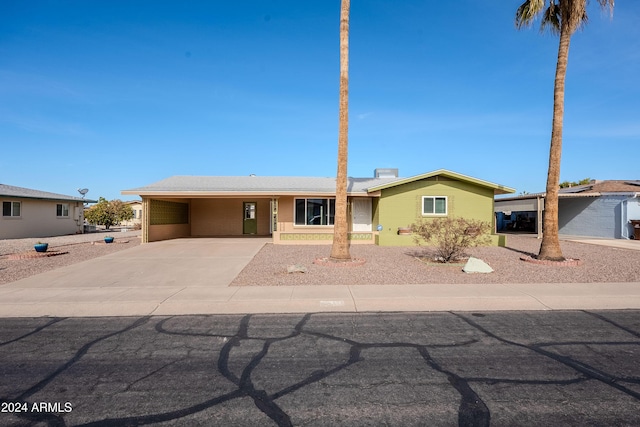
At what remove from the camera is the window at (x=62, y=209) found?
2759 centimetres

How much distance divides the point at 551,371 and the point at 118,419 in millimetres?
4731

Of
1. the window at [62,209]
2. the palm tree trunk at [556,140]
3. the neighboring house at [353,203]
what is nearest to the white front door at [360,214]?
the neighboring house at [353,203]

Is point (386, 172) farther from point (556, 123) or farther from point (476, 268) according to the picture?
point (476, 268)

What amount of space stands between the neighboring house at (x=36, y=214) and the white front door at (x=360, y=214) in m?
22.0

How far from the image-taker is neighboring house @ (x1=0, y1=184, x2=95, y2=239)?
23.0 metres

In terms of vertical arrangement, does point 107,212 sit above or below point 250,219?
above

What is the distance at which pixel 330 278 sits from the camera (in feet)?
31.8

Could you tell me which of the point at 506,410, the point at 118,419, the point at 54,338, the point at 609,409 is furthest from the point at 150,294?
the point at 609,409

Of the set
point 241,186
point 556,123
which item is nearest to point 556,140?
point 556,123

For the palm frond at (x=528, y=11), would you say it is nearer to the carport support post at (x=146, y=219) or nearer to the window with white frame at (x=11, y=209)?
Answer: the carport support post at (x=146, y=219)

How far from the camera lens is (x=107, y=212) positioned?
36.6m

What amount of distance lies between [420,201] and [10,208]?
87.0ft

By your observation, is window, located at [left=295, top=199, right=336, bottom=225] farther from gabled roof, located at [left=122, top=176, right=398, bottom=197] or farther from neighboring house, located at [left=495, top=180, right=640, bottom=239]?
neighboring house, located at [left=495, top=180, right=640, bottom=239]

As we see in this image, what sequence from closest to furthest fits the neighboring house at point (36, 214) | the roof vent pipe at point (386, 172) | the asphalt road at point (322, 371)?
the asphalt road at point (322, 371), the neighboring house at point (36, 214), the roof vent pipe at point (386, 172)
